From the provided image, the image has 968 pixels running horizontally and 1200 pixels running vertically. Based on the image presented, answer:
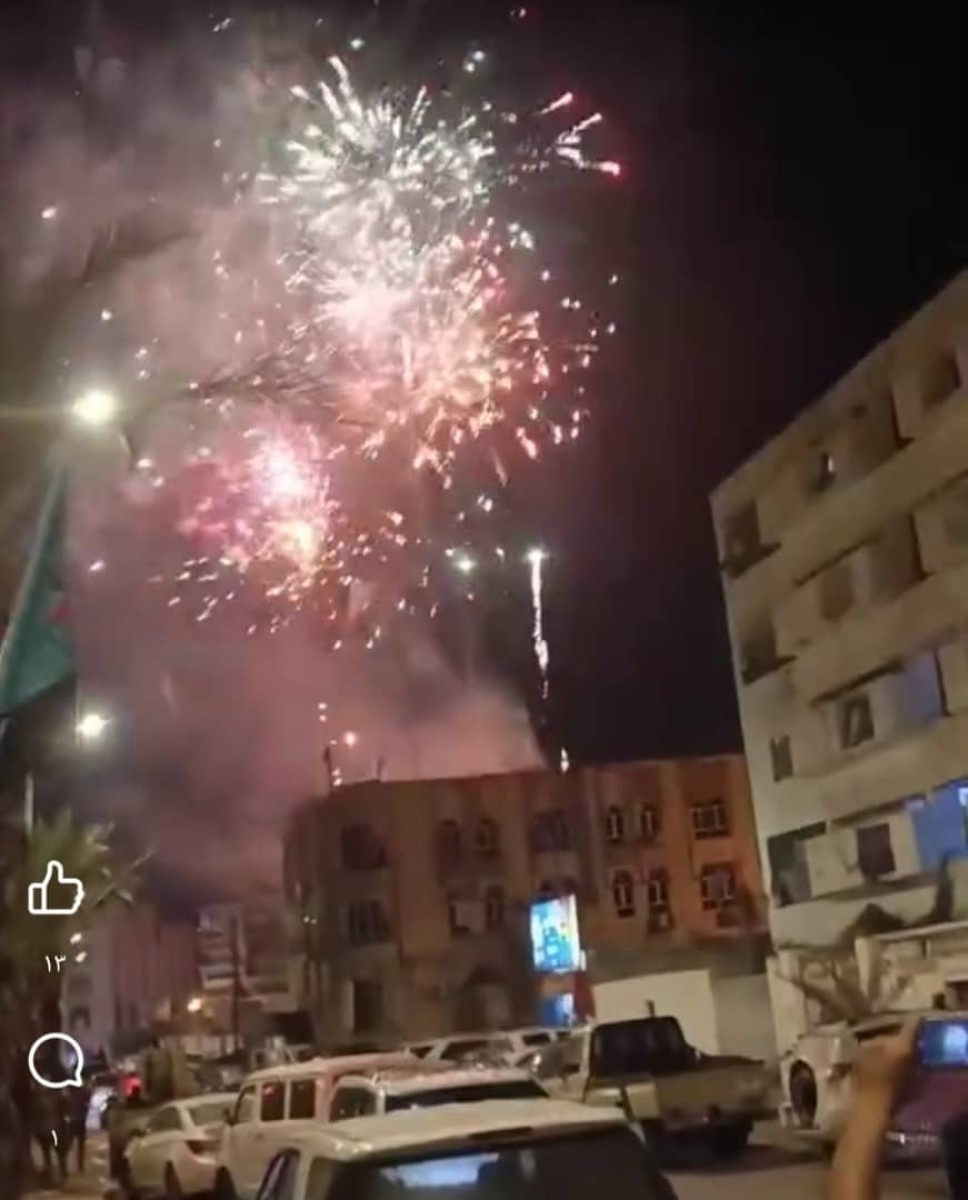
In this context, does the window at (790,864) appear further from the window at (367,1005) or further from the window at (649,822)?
the window at (367,1005)

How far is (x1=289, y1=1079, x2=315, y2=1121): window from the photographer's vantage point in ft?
54.1

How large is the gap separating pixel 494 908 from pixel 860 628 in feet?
86.2

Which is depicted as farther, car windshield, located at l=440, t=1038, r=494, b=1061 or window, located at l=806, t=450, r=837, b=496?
window, located at l=806, t=450, r=837, b=496

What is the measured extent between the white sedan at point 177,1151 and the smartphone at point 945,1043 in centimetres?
833

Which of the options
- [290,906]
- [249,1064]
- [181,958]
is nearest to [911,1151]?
[249,1064]

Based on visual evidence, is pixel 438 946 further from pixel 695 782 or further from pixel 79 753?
pixel 79 753

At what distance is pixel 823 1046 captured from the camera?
19.1 m

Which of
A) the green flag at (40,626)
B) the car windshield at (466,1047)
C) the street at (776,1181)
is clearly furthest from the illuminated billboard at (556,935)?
the green flag at (40,626)

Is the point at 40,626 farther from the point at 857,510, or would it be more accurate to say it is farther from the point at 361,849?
the point at 361,849

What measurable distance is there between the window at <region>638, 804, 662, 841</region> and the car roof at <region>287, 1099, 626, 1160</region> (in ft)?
166

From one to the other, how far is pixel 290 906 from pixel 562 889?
12073 millimetres

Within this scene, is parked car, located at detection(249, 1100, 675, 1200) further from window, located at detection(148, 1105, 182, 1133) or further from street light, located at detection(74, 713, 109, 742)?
street light, located at detection(74, 713, 109, 742)

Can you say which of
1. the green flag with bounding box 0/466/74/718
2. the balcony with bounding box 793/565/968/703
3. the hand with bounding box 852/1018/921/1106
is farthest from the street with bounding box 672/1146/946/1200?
the balcony with bounding box 793/565/968/703

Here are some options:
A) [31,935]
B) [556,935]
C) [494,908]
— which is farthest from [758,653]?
[494,908]
